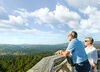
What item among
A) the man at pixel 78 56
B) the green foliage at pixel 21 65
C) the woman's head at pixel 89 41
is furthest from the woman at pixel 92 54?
the green foliage at pixel 21 65

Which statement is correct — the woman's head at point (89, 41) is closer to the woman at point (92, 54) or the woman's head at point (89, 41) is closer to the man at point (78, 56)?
the woman at point (92, 54)

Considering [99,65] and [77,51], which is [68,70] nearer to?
[77,51]

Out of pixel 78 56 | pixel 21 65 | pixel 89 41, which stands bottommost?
pixel 21 65

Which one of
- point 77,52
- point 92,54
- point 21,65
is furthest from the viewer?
point 21,65

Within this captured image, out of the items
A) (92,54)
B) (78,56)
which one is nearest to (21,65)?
(92,54)

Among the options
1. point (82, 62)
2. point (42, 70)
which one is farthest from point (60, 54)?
point (42, 70)

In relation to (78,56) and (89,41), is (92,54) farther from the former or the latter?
(78,56)

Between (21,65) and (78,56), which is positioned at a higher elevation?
(78,56)

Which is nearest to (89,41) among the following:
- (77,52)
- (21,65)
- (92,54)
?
(92,54)

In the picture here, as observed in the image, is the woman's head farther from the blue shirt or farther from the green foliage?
the green foliage

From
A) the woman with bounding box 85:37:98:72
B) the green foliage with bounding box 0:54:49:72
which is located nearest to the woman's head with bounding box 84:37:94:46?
the woman with bounding box 85:37:98:72

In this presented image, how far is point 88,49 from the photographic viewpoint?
10.1ft

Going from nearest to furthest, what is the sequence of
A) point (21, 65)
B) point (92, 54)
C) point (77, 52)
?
point (77, 52) → point (92, 54) → point (21, 65)

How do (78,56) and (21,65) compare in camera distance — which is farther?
(21,65)
